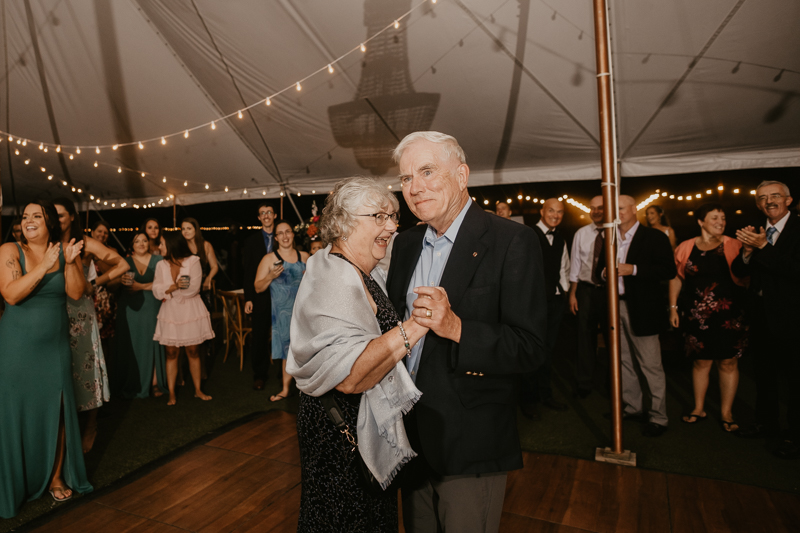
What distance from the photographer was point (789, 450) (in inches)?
110

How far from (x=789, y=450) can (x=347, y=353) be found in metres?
3.18

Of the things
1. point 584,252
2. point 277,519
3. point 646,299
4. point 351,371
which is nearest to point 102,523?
point 277,519

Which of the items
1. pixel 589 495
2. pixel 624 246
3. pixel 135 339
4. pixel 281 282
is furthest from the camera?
pixel 135 339

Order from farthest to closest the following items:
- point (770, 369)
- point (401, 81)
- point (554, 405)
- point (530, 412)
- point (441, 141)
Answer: point (401, 81), point (554, 405), point (530, 412), point (770, 369), point (441, 141)

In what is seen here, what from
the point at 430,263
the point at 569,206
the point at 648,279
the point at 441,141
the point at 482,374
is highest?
the point at 569,206

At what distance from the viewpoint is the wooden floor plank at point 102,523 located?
213 centimetres

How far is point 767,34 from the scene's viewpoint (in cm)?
363

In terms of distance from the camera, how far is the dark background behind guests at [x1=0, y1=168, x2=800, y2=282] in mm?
7457

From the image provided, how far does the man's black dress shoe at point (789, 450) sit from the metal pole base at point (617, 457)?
0.95 meters

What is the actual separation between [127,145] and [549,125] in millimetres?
5581

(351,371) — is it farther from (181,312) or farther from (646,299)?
(181,312)

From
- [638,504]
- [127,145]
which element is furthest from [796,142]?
[127,145]

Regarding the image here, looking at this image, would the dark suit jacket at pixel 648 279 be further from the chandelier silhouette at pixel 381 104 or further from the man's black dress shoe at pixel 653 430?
the chandelier silhouette at pixel 381 104

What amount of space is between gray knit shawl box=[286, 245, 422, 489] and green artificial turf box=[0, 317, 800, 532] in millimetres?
2035
